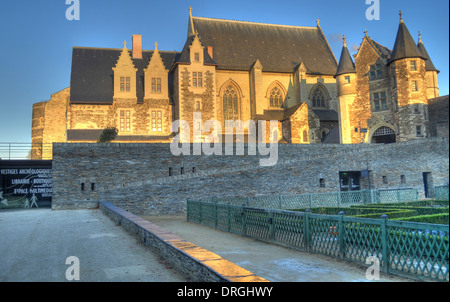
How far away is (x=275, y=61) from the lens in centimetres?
A: 4262

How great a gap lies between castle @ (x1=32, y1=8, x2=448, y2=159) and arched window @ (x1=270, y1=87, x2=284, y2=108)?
0.11 m

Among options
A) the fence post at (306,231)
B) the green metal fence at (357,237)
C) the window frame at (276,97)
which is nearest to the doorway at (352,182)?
the window frame at (276,97)

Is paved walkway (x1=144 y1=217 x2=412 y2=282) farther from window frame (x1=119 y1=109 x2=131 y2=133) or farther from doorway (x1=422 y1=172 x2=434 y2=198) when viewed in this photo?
window frame (x1=119 y1=109 x2=131 y2=133)

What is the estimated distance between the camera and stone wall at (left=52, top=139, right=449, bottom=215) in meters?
20.8

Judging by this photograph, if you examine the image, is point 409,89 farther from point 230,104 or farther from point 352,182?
point 230,104

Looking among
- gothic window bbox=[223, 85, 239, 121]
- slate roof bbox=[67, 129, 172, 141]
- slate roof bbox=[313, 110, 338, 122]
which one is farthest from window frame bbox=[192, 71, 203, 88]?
slate roof bbox=[313, 110, 338, 122]

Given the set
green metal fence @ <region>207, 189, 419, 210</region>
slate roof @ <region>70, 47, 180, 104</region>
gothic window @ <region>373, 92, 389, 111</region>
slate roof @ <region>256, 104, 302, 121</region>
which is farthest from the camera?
slate roof @ <region>256, 104, 302, 121</region>

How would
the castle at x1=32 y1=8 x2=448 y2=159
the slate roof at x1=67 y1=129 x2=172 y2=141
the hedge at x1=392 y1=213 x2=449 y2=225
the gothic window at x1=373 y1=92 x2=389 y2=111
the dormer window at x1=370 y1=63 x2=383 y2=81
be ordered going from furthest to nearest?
the dormer window at x1=370 y1=63 x2=383 y2=81, the gothic window at x1=373 y1=92 x2=389 y2=111, the slate roof at x1=67 y1=129 x2=172 y2=141, the castle at x1=32 y1=8 x2=448 y2=159, the hedge at x1=392 y1=213 x2=449 y2=225

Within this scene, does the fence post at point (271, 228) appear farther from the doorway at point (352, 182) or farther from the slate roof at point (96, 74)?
the slate roof at point (96, 74)

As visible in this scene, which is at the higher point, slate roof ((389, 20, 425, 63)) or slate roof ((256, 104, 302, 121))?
slate roof ((389, 20, 425, 63))

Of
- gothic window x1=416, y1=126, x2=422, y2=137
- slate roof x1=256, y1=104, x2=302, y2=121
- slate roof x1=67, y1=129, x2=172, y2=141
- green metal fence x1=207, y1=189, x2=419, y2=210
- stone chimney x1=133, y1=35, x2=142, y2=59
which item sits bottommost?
green metal fence x1=207, y1=189, x2=419, y2=210

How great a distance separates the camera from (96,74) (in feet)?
123

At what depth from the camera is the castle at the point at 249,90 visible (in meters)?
32.6
